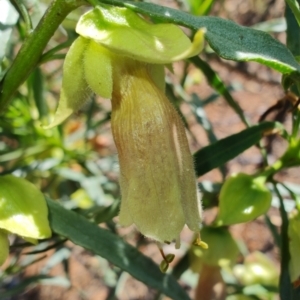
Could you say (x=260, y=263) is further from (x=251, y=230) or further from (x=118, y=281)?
(x=251, y=230)

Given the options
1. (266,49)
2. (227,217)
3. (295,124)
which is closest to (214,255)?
(227,217)

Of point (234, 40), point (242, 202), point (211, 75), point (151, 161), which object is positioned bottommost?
point (242, 202)

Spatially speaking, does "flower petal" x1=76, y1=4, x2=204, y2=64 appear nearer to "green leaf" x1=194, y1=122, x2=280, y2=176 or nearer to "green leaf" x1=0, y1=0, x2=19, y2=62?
"green leaf" x1=0, y1=0, x2=19, y2=62

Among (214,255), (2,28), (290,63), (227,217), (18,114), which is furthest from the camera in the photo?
(18,114)

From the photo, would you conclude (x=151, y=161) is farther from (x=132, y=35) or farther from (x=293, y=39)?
(x=293, y=39)

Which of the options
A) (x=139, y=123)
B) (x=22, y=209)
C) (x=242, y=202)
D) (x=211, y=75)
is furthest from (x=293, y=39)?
(x=22, y=209)

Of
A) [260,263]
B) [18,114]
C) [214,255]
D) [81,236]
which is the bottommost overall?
[260,263]
